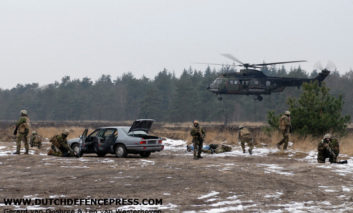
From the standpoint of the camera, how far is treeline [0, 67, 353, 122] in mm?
92250

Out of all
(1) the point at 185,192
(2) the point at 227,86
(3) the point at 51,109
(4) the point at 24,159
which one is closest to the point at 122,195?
(1) the point at 185,192

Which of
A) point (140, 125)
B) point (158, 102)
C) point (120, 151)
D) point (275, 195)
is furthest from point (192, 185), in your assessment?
point (158, 102)

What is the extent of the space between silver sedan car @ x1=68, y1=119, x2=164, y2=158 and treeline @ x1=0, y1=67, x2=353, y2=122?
203 feet

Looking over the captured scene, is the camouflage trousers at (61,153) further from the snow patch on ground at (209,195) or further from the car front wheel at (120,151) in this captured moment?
the snow patch on ground at (209,195)

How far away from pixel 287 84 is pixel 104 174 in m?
29.7

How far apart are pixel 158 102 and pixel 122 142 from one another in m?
80.0

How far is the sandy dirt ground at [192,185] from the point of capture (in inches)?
301

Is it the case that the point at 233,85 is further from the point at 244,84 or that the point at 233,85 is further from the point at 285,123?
the point at 285,123

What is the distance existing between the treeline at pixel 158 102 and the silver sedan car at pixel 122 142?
61741 millimetres

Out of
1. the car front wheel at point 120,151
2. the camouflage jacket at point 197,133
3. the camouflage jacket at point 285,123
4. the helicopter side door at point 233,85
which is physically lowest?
the car front wheel at point 120,151

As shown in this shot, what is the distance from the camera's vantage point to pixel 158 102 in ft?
318

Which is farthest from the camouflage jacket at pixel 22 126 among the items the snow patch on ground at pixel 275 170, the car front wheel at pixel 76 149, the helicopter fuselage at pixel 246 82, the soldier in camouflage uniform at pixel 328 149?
the helicopter fuselage at pixel 246 82

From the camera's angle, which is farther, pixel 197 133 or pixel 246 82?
pixel 246 82

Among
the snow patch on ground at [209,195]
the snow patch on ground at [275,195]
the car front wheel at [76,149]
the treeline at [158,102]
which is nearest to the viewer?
the snow patch on ground at [209,195]
